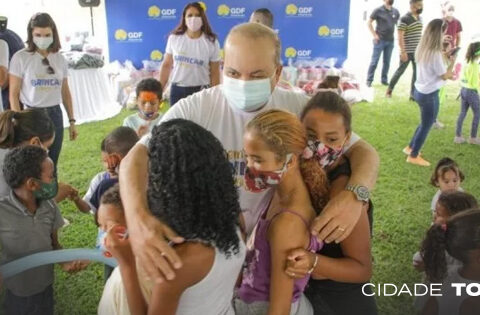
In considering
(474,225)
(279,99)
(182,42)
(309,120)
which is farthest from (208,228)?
(182,42)

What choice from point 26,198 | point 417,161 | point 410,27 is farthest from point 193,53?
point 410,27

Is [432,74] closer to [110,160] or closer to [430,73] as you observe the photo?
[430,73]

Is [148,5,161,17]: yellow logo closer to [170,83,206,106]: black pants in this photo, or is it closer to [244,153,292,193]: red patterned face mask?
[170,83,206,106]: black pants

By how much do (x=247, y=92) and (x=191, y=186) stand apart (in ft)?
1.91

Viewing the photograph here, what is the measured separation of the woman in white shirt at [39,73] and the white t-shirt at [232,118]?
234 cm

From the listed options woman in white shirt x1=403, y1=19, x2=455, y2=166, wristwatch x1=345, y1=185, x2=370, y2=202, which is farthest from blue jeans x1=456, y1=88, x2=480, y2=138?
wristwatch x1=345, y1=185, x2=370, y2=202

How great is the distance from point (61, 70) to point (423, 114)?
389cm

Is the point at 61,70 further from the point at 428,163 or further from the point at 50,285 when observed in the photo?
the point at 428,163

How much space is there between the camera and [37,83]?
11.9 ft

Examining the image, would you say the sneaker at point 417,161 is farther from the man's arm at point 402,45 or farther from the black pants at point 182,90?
the man's arm at point 402,45

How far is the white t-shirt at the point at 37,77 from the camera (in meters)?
3.58

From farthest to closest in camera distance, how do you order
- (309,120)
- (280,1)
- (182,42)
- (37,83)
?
1. (280,1)
2. (182,42)
3. (37,83)
4. (309,120)

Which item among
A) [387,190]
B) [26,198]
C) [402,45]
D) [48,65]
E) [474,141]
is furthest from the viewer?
[402,45]

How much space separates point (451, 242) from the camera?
1.91 metres
